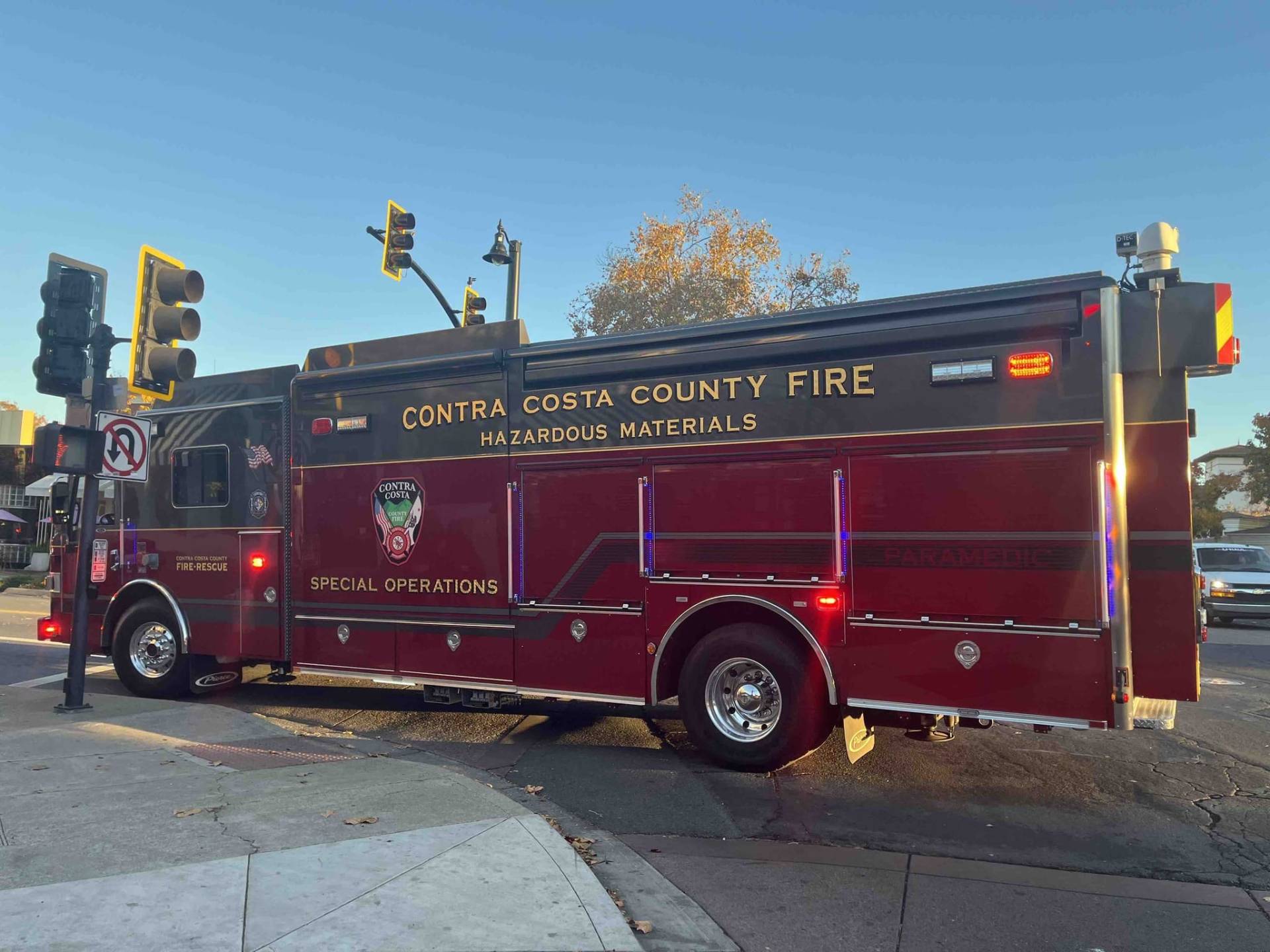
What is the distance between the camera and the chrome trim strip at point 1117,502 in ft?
18.0

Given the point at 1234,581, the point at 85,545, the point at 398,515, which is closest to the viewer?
the point at 398,515

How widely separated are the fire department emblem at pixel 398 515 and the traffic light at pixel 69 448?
242cm

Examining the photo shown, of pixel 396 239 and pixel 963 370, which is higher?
pixel 396 239

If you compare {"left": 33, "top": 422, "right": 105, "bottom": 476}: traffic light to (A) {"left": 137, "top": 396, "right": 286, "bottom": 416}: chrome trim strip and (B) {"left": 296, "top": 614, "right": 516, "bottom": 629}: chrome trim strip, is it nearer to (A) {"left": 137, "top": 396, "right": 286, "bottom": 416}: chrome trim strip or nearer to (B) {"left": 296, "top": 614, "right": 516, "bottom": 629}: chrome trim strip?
(A) {"left": 137, "top": 396, "right": 286, "bottom": 416}: chrome trim strip

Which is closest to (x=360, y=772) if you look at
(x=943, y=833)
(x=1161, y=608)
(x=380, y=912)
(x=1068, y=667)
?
(x=380, y=912)

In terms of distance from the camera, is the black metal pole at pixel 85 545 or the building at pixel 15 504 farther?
the building at pixel 15 504

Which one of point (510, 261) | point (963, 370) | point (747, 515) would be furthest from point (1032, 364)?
point (510, 261)

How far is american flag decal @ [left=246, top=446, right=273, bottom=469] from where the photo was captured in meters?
8.84

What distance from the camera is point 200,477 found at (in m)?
9.23

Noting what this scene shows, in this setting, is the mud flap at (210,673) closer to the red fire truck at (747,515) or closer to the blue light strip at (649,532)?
the red fire truck at (747,515)

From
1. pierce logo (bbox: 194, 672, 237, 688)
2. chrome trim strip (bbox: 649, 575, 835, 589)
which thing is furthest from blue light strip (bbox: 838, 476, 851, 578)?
pierce logo (bbox: 194, 672, 237, 688)

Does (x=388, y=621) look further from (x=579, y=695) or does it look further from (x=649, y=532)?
(x=649, y=532)

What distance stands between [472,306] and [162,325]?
8.14 meters

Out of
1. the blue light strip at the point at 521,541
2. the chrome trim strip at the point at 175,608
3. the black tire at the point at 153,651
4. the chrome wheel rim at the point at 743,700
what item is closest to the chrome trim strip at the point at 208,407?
the chrome trim strip at the point at 175,608
